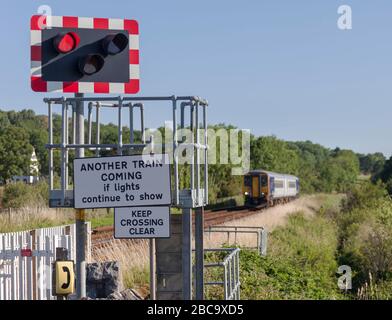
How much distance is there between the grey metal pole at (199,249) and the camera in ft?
19.8

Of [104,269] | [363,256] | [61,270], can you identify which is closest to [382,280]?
[363,256]

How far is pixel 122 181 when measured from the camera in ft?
17.0

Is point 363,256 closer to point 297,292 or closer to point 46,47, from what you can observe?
point 297,292

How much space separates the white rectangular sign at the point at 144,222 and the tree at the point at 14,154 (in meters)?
49.1

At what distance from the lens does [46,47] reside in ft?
17.2

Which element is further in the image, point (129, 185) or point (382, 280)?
point (382, 280)

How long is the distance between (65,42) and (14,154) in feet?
166

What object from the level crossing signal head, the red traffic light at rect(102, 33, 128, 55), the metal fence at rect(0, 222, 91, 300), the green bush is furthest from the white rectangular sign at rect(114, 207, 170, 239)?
the green bush

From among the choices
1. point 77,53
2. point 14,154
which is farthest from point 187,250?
point 14,154

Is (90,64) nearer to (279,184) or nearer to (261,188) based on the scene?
(261,188)

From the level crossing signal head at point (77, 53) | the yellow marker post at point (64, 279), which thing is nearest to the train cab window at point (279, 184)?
the yellow marker post at point (64, 279)
